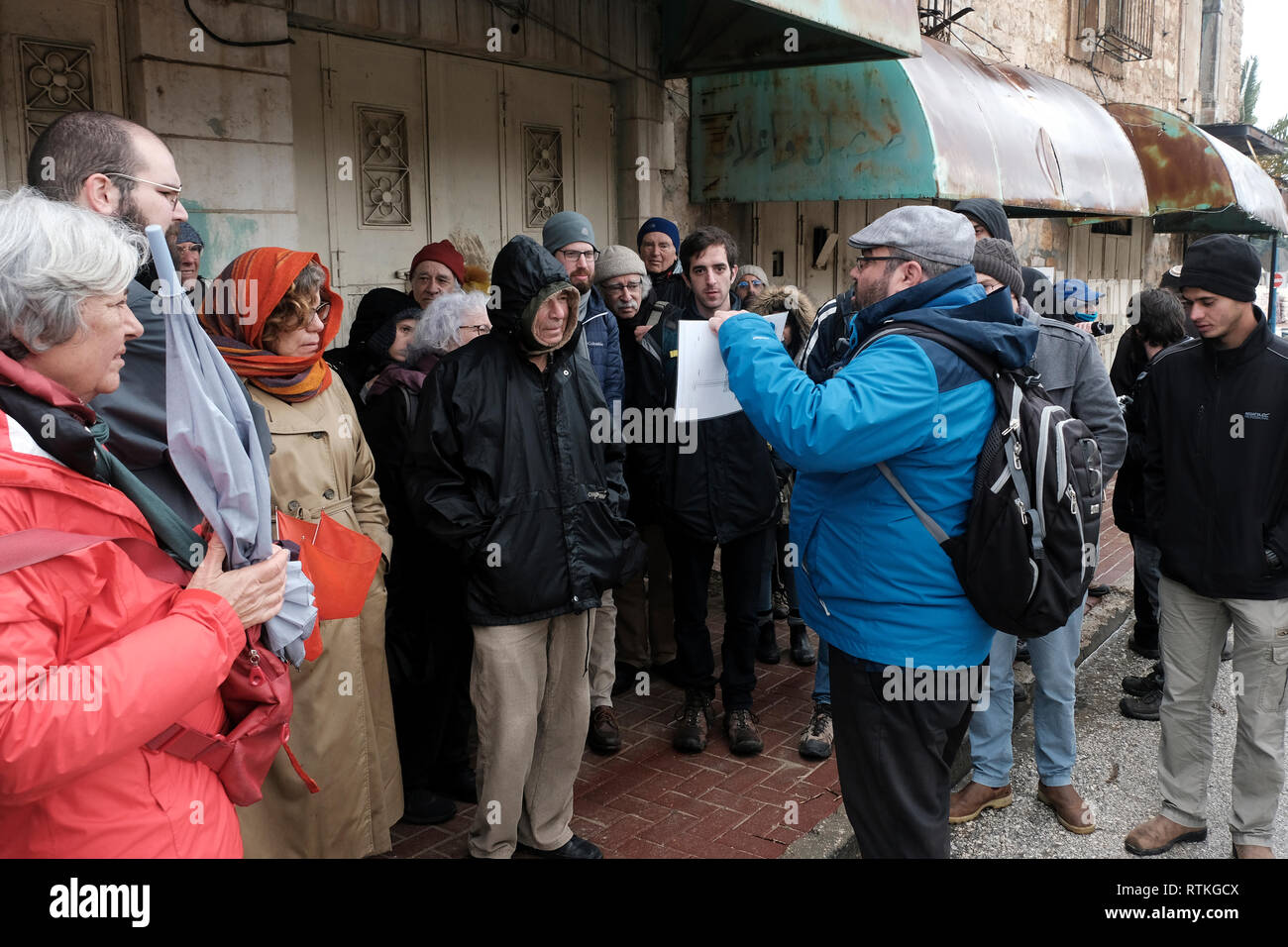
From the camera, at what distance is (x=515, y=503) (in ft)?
11.4

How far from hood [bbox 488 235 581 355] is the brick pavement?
1.90 meters

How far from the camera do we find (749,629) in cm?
472

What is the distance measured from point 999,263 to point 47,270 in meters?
3.39

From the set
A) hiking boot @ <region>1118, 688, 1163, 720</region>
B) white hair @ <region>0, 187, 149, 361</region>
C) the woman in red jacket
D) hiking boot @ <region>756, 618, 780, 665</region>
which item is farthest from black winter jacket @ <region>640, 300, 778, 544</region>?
white hair @ <region>0, 187, 149, 361</region>

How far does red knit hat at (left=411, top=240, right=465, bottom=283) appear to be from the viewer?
4.96 metres

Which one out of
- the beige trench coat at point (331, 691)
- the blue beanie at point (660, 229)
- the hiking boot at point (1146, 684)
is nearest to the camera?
the beige trench coat at point (331, 691)

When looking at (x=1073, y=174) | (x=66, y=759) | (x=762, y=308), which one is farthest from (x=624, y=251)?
(x=1073, y=174)

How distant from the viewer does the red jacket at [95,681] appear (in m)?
1.57

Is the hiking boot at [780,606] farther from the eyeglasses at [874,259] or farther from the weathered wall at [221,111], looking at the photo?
the eyeglasses at [874,259]

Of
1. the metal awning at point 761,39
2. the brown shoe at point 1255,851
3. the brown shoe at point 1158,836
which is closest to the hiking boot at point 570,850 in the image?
the brown shoe at point 1158,836

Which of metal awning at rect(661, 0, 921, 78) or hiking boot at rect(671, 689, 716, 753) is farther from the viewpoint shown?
metal awning at rect(661, 0, 921, 78)

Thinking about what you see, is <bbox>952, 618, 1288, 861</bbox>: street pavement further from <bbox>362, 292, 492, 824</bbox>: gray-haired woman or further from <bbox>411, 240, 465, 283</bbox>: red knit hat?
<bbox>411, 240, 465, 283</bbox>: red knit hat

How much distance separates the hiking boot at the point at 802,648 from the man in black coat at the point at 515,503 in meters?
2.43
